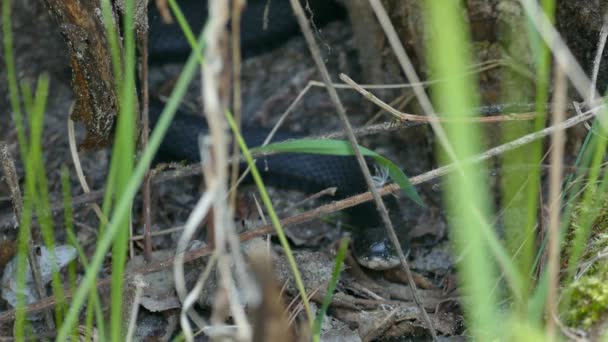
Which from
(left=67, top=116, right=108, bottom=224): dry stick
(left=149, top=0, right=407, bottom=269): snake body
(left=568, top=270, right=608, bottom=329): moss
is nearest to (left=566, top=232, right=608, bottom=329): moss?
(left=568, top=270, right=608, bottom=329): moss

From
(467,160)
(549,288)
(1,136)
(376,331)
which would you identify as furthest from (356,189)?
(467,160)

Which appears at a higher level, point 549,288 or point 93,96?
point 93,96

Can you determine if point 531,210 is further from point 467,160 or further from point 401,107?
point 401,107

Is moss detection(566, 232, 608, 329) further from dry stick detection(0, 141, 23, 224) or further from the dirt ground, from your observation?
dry stick detection(0, 141, 23, 224)

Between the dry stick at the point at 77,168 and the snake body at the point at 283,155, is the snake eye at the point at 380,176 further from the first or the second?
the dry stick at the point at 77,168

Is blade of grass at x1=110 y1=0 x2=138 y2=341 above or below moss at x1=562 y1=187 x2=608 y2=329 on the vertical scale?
above

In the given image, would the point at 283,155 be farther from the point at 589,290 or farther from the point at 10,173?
the point at 589,290
